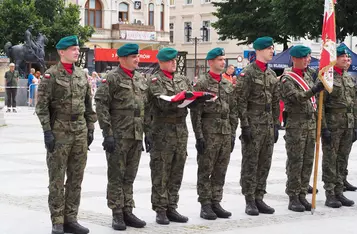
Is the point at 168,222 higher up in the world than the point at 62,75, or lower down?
lower down

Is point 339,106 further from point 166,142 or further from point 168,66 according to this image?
point 166,142

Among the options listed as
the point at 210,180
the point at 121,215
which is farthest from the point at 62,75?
the point at 210,180

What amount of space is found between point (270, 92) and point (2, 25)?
51.7m

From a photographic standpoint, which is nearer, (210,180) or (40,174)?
(210,180)

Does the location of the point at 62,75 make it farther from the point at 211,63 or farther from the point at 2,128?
the point at 2,128

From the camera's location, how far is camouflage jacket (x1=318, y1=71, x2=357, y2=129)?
40.5 feet

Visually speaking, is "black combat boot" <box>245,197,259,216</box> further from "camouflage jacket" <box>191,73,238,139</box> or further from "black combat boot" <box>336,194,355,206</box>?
"black combat boot" <box>336,194,355,206</box>

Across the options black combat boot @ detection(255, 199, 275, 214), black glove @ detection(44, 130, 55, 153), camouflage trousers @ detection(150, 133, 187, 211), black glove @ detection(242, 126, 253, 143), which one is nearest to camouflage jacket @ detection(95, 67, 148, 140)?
camouflage trousers @ detection(150, 133, 187, 211)

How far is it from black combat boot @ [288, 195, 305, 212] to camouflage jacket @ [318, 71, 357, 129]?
1.35 meters

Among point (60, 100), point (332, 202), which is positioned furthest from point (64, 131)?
point (332, 202)

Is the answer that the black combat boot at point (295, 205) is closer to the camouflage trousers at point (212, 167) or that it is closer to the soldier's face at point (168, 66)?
the camouflage trousers at point (212, 167)

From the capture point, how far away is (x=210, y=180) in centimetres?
1095

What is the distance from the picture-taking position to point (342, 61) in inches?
492

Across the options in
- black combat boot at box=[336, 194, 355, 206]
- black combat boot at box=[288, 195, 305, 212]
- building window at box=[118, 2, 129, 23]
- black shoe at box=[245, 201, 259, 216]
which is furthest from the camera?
building window at box=[118, 2, 129, 23]
